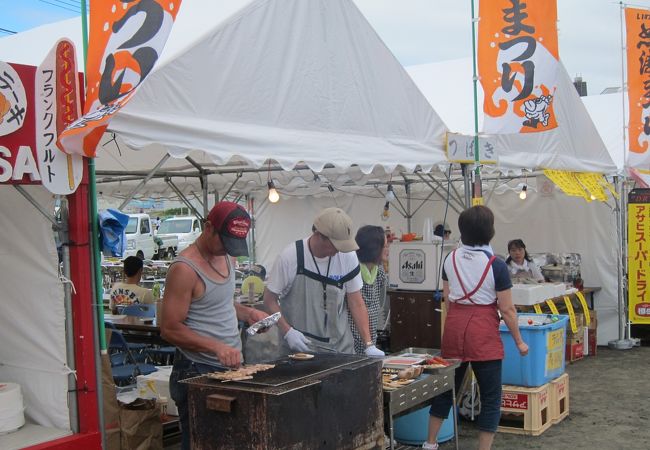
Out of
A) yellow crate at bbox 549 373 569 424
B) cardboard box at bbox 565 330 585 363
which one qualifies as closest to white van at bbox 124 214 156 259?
cardboard box at bbox 565 330 585 363

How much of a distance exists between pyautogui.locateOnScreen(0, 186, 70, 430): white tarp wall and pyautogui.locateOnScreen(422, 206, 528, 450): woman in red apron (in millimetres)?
2587

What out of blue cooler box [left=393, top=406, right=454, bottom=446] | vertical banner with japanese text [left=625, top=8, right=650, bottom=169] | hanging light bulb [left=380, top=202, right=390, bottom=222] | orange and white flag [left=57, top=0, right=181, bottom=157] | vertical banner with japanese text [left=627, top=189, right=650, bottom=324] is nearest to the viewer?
orange and white flag [left=57, top=0, right=181, bottom=157]

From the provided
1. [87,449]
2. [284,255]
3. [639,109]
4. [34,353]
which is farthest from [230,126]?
[639,109]

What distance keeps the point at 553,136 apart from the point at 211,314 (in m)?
5.85

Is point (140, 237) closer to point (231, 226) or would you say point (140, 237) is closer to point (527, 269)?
point (527, 269)

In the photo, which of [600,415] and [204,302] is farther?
[600,415]

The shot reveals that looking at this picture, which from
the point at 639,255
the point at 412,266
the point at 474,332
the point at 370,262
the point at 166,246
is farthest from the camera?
the point at 166,246

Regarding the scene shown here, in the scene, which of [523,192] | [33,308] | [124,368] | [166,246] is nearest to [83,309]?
[33,308]

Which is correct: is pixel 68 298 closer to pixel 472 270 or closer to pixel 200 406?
pixel 200 406

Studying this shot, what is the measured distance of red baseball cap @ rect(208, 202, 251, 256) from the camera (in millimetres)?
3479

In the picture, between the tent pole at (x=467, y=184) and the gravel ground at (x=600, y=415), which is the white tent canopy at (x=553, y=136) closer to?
the tent pole at (x=467, y=184)

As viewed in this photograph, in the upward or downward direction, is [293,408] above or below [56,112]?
below

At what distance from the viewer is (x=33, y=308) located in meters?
4.14

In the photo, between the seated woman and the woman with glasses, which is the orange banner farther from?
the seated woman
